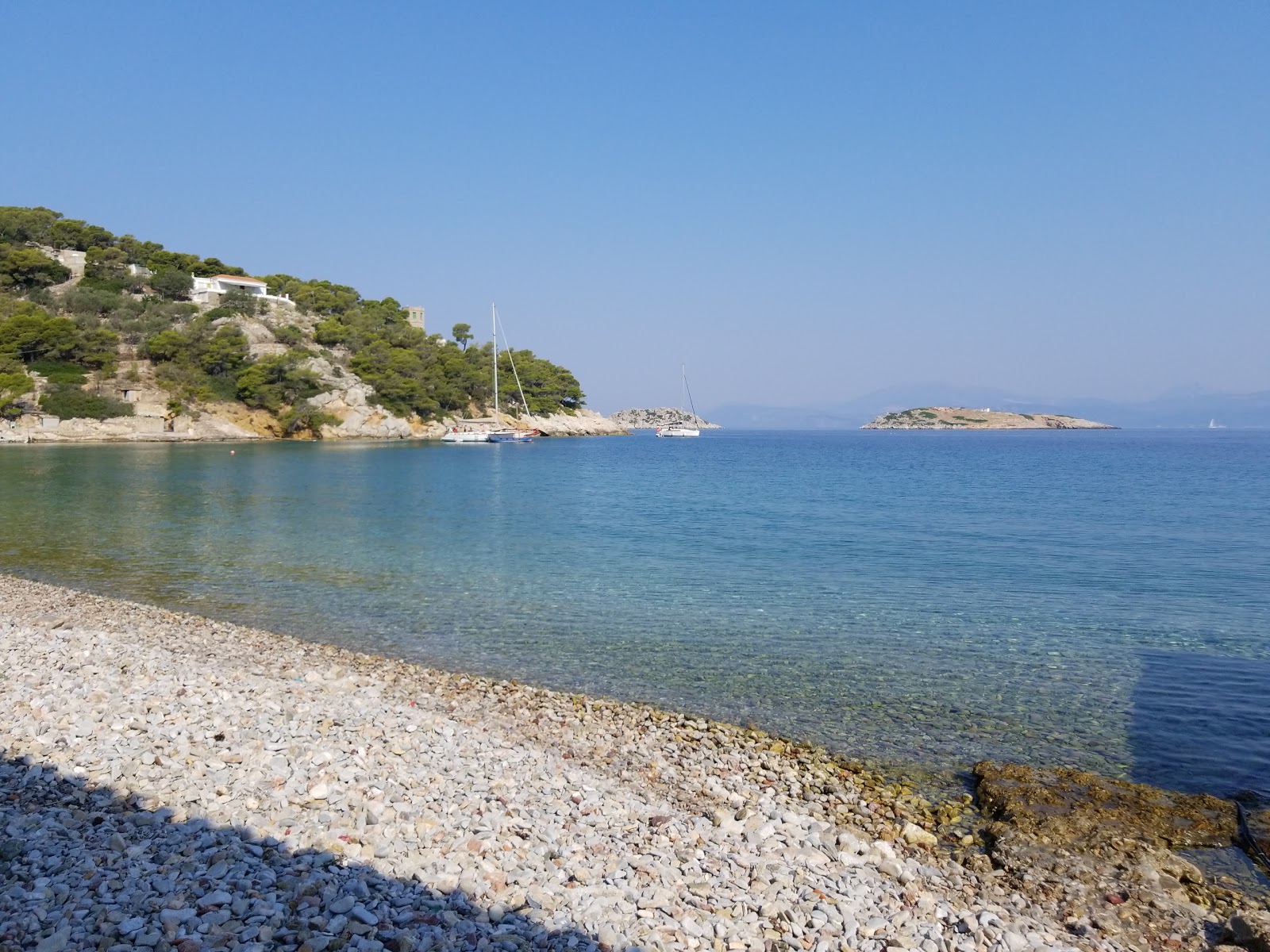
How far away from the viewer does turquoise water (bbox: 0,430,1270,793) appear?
400 inches

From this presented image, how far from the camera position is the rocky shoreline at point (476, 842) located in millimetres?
4719

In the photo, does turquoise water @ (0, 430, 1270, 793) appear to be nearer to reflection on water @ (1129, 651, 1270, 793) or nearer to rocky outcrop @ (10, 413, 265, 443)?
reflection on water @ (1129, 651, 1270, 793)

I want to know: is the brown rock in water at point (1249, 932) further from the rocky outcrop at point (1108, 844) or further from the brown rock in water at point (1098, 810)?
the brown rock in water at point (1098, 810)

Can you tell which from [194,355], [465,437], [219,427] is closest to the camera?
[219,427]

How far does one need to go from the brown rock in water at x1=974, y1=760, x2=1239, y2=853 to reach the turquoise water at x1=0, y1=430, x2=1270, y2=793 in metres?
0.61

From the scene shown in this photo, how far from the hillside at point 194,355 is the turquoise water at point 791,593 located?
45686 millimetres

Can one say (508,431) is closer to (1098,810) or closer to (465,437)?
(465,437)

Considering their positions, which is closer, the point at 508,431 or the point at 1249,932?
the point at 1249,932

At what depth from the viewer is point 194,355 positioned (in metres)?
88.2

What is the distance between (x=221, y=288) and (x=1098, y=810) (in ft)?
413

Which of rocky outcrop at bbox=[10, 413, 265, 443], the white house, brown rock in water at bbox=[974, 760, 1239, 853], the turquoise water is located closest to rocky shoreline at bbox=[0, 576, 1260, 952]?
brown rock in water at bbox=[974, 760, 1239, 853]

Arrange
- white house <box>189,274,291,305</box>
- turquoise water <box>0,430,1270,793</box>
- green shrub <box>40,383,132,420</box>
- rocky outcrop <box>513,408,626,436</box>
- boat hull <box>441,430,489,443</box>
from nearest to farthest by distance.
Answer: turquoise water <box>0,430,1270,793</box> < green shrub <box>40,383,132,420</box> < boat hull <box>441,430,489,443</box> < white house <box>189,274,291,305</box> < rocky outcrop <box>513,408,626,436</box>

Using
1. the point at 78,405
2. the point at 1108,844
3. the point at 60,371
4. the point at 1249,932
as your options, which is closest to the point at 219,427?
the point at 78,405

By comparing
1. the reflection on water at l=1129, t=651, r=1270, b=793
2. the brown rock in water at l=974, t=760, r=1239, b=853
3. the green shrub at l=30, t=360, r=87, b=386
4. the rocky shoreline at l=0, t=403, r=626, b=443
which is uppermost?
the green shrub at l=30, t=360, r=87, b=386
